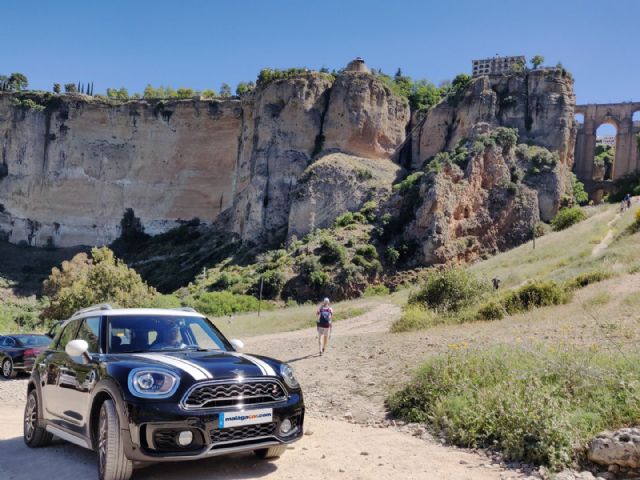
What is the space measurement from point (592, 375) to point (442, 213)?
3036 centimetres

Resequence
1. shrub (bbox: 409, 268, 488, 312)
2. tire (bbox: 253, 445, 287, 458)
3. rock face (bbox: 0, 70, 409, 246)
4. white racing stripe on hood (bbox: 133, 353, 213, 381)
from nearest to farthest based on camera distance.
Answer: white racing stripe on hood (bbox: 133, 353, 213, 381) < tire (bbox: 253, 445, 287, 458) < shrub (bbox: 409, 268, 488, 312) < rock face (bbox: 0, 70, 409, 246)

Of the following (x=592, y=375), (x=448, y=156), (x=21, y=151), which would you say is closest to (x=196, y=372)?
(x=592, y=375)

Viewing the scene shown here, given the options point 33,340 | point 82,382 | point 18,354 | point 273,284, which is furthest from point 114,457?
point 273,284

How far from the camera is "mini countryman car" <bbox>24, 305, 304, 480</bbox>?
16.3 ft

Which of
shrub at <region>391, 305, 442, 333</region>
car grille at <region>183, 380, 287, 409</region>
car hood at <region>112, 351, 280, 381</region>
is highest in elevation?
car hood at <region>112, 351, 280, 381</region>

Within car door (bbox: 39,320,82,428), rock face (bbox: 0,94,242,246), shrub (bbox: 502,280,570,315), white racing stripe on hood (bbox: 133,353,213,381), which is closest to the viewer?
white racing stripe on hood (bbox: 133,353,213,381)

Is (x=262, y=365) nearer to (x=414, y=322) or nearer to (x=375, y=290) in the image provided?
(x=414, y=322)

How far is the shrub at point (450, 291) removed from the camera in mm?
20022

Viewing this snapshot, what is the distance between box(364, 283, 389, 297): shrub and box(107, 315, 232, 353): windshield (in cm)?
2814

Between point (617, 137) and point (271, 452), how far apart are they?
176ft

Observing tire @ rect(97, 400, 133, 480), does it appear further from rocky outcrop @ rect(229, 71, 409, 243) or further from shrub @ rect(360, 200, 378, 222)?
rocky outcrop @ rect(229, 71, 409, 243)

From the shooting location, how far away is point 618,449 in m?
5.12

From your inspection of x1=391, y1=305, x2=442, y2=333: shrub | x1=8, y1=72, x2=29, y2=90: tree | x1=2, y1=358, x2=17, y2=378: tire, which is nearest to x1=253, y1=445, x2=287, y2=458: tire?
x1=2, y1=358, x2=17, y2=378: tire

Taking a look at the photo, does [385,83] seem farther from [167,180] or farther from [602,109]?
[167,180]
